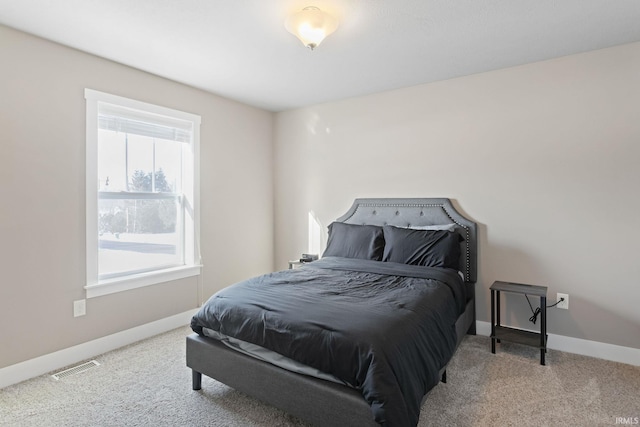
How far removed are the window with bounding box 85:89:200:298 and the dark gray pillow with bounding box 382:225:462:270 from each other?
2.06 meters

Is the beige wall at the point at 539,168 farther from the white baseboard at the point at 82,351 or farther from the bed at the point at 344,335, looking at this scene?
the white baseboard at the point at 82,351

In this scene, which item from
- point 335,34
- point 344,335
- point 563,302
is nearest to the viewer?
point 344,335

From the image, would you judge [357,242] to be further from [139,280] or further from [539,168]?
[139,280]

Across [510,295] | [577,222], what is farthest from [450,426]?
[577,222]

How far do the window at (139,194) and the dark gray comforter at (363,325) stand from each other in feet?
4.22

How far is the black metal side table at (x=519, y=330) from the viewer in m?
2.64

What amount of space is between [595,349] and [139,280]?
3900 millimetres

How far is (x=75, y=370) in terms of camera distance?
258 cm

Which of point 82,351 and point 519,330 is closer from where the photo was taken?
point 82,351

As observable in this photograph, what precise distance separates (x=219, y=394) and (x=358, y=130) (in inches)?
Answer: 116

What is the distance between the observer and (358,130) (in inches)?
156

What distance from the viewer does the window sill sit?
2.86 m

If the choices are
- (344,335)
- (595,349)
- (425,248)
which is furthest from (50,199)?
(595,349)

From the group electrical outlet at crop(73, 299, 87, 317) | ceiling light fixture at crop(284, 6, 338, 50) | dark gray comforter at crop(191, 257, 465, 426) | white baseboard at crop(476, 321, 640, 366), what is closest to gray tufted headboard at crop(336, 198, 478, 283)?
dark gray comforter at crop(191, 257, 465, 426)
